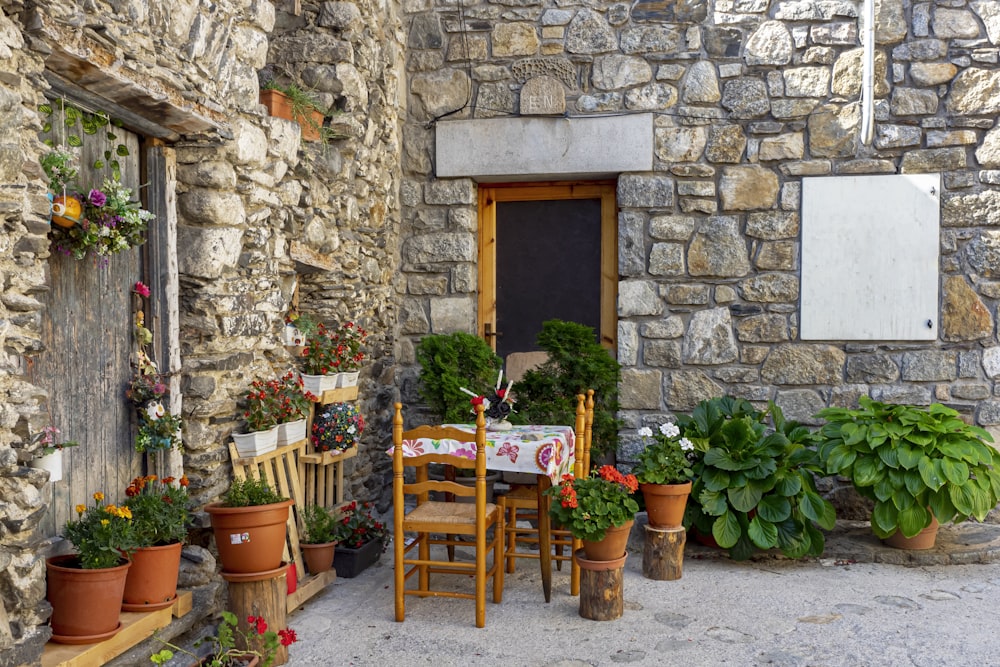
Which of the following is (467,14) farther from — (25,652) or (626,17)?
(25,652)

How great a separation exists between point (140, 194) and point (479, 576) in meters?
2.04

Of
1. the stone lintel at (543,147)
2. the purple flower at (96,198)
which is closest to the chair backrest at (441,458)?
the purple flower at (96,198)

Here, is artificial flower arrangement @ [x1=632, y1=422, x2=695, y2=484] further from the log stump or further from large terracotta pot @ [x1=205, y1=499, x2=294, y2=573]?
large terracotta pot @ [x1=205, y1=499, x2=294, y2=573]

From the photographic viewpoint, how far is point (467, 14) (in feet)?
18.4

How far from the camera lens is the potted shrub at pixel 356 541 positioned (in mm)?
4379

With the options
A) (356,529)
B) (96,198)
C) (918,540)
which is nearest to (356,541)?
(356,529)

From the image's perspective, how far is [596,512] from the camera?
373cm

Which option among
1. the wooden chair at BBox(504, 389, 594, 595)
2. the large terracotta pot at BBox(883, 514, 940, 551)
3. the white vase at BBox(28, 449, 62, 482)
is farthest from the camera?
the large terracotta pot at BBox(883, 514, 940, 551)

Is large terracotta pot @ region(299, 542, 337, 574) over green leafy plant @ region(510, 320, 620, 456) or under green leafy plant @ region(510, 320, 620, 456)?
under

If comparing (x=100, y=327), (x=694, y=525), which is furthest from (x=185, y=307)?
(x=694, y=525)

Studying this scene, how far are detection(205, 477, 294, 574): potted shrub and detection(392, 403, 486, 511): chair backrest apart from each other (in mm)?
558

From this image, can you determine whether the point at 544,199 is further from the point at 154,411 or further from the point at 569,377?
the point at 154,411

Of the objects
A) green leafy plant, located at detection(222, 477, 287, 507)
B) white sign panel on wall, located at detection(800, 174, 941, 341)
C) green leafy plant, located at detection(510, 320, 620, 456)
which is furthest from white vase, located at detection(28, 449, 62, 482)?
white sign panel on wall, located at detection(800, 174, 941, 341)

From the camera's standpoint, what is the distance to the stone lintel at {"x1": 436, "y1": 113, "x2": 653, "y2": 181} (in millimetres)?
5414
